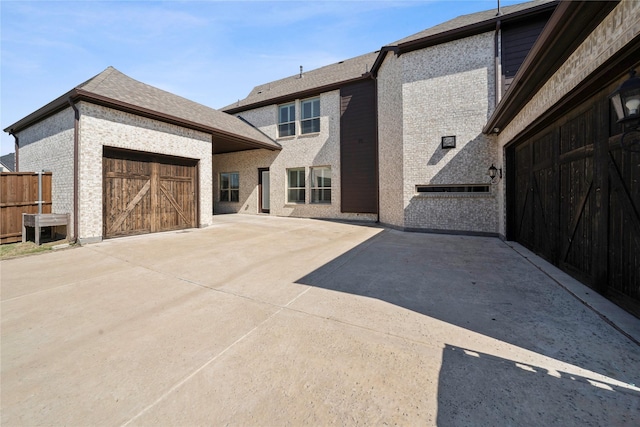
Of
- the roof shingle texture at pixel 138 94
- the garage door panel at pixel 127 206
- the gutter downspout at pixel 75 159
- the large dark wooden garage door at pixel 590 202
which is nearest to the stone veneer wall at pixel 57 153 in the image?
the gutter downspout at pixel 75 159

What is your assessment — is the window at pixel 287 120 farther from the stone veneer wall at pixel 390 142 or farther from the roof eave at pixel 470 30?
the roof eave at pixel 470 30

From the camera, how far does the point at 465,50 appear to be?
8.72 meters

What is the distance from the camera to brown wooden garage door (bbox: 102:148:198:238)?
301 inches

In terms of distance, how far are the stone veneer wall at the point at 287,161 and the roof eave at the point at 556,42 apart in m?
7.81

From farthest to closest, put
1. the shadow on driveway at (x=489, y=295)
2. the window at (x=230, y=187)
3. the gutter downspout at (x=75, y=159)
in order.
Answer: the window at (x=230, y=187) < the gutter downspout at (x=75, y=159) < the shadow on driveway at (x=489, y=295)

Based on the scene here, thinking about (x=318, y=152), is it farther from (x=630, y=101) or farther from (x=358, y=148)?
(x=630, y=101)

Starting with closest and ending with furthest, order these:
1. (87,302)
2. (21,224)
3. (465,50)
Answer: (87,302) → (21,224) → (465,50)

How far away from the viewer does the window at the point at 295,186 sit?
46.5 feet

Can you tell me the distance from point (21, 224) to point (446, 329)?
1193 cm

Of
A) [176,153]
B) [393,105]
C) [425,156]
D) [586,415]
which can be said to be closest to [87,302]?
[586,415]

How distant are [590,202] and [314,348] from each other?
4504mm

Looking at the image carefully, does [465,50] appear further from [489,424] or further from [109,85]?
[109,85]

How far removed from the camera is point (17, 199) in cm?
775

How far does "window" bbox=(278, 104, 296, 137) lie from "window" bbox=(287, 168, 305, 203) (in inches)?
89.4
